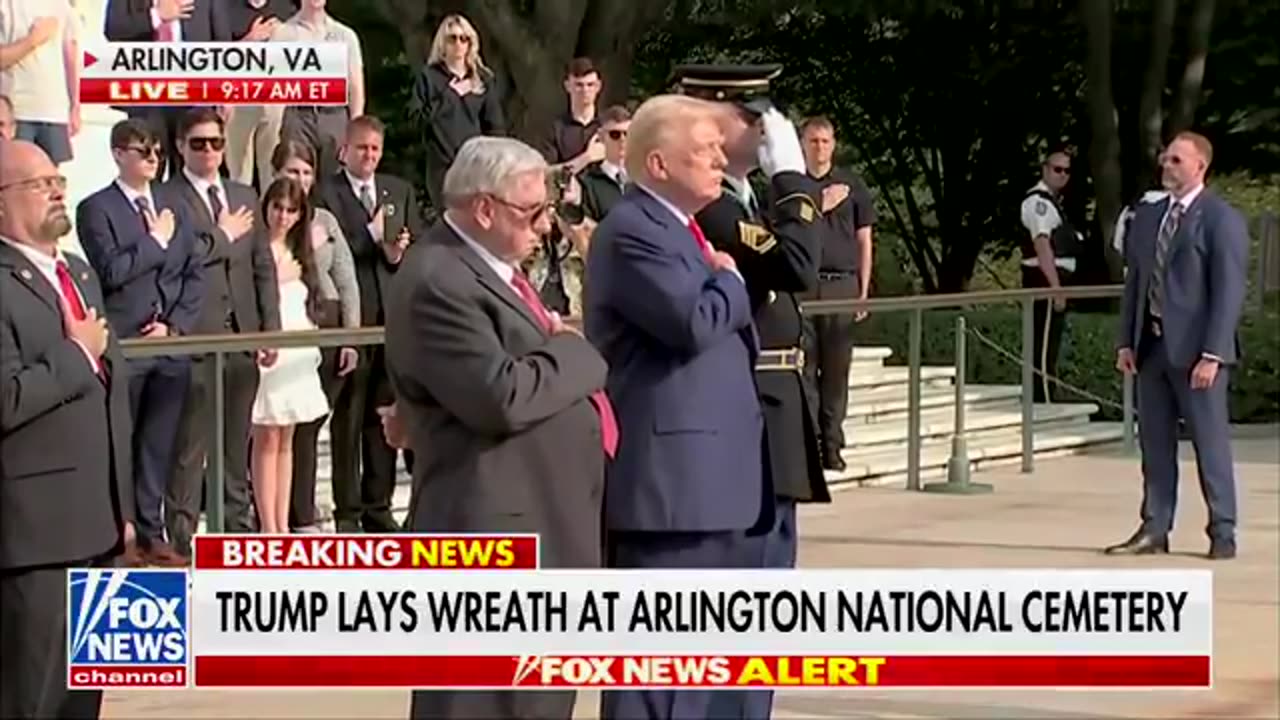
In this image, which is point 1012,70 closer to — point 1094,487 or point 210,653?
point 1094,487

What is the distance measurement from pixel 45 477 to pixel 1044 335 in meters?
12.5

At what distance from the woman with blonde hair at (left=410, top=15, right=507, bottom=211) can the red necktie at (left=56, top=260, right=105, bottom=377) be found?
6.45 metres

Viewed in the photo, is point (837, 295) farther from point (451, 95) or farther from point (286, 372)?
point (286, 372)

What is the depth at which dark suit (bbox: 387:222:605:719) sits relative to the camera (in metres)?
5.82

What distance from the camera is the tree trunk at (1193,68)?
80.5ft

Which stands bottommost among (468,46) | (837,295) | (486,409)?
(837,295)

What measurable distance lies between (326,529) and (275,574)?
5.09 meters

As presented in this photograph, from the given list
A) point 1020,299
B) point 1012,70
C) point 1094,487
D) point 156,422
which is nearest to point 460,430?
point 156,422

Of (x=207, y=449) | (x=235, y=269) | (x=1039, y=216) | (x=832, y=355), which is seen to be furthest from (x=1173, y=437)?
(x=1039, y=216)

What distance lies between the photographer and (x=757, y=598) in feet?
18.1

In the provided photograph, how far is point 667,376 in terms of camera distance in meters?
6.49

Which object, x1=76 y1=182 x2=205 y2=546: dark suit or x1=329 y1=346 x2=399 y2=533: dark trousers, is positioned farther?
x1=329 y1=346 x2=399 y2=533: dark trousers

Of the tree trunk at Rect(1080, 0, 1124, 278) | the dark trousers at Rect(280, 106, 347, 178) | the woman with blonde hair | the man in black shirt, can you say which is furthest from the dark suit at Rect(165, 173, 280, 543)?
the tree trunk at Rect(1080, 0, 1124, 278)

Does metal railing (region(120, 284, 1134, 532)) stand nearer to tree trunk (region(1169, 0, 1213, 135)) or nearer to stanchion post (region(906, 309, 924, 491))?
stanchion post (region(906, 309, 924, 491))
